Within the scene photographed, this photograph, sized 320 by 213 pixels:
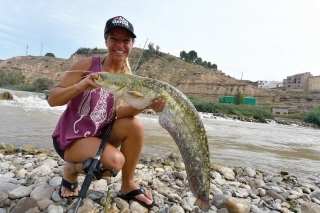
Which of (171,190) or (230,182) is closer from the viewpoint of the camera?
(171,190)

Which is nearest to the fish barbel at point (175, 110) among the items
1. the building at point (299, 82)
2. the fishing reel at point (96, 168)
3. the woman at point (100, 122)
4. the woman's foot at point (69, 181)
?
the woman at point (100, 122)

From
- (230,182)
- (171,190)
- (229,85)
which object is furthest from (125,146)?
(229,85)

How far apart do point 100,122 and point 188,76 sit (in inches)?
2969

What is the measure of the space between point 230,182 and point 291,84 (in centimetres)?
9410

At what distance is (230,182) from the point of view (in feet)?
13.8

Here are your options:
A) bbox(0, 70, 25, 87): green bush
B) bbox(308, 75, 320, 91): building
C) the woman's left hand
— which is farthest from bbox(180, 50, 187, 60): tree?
the woman's left hand

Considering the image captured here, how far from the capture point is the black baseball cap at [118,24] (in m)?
2.42

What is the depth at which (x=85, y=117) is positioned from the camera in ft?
8.41

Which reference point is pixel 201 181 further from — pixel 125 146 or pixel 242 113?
pixel 242 113

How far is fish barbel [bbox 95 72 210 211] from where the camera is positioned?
215 centimetres

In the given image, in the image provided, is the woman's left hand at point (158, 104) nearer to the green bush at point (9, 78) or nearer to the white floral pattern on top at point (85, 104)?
the white floral pattern on top at point (85, 104)

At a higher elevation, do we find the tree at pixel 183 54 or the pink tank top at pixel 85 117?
the tree at pixel 183 54

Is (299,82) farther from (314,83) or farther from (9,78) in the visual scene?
(9,78)

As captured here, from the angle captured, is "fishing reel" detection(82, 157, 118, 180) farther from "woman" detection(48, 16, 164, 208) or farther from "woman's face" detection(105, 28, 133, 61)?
"woman's face" detection(105, 28, 133, 61)
